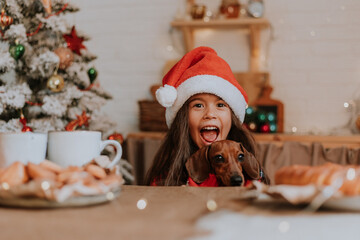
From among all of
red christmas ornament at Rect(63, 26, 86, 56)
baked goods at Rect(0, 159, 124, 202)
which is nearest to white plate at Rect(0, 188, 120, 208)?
baked goods at Rect(0, 159, 124, 202)

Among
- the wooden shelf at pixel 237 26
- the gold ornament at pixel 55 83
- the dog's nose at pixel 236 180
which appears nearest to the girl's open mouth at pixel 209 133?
the dog's nose at pixel 236 180

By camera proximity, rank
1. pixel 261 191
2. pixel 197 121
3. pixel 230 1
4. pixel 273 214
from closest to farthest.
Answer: pixel 273 214 < pixel 261 191 < pixel 197 121 < pixel 230 1

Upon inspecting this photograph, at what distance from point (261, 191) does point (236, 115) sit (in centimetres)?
104

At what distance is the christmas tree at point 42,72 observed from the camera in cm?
201

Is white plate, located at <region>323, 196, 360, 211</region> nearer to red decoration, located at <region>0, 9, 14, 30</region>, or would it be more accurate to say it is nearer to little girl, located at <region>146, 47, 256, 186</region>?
little girl, located at <region>146, 47, 256, 186</region>

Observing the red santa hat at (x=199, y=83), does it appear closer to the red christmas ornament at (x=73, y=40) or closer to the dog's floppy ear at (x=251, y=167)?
the dog's floppy ear at (x=251, y=167)

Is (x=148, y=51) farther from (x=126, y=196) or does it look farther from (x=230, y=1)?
(x=126, y=196)

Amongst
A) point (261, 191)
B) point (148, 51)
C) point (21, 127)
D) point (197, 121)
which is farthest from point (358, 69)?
point (261, 191)

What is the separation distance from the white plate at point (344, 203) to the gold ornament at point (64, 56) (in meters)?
1.81

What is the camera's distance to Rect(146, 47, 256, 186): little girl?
1.53 m

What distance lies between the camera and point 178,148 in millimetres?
1529

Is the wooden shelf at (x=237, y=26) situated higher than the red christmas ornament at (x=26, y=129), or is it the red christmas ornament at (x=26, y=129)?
the wooden shelf at (x=237, y=26)

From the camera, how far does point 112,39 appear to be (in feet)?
11.1

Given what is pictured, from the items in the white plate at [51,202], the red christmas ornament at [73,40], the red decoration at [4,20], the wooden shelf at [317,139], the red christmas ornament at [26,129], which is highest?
the red decoration at [4,20]
